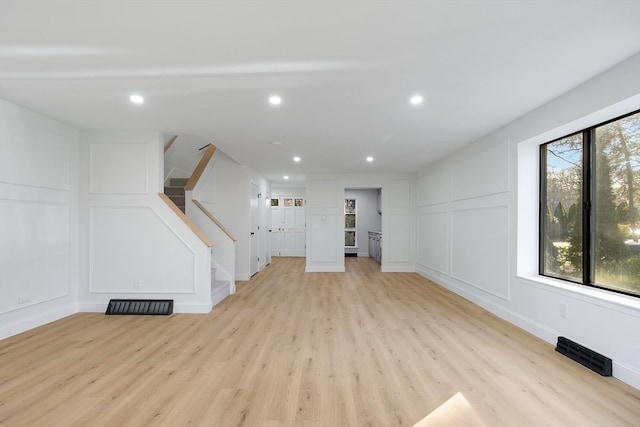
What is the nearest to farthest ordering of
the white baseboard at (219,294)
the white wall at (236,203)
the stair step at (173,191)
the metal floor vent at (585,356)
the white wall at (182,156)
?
the metal floor vent at (585,356) < the white baseboard at (219,294) < the stair step at (173,191) < the white wall at (236,203) < the white wall at (182,156)

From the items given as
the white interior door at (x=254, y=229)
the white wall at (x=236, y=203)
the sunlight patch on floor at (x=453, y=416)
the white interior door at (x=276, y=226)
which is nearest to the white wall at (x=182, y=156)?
the white wall at (x=236, y=203)

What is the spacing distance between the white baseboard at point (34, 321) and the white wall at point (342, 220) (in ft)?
15.2

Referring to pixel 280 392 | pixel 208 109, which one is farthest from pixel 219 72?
pixel 280 392

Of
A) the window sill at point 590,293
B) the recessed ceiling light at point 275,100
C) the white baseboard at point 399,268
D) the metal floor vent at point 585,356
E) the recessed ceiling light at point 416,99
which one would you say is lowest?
the white baseboard at point 399,268

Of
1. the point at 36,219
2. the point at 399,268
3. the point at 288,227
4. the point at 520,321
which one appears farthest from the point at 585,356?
the point at 288,227

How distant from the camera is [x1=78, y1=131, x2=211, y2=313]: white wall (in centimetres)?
392

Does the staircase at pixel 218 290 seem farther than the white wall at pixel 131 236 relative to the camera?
Yes

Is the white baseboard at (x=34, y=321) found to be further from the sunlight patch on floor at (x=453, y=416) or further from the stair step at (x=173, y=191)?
the sunlight patch on floor at (x=453, y=416)

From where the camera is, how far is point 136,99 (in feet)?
9.54

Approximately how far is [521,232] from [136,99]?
451 centimetres

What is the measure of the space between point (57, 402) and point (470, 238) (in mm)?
4991

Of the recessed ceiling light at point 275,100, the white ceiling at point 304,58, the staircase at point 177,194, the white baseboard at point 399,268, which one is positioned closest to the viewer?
the white ceiling at point 304,58

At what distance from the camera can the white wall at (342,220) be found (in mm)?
7246

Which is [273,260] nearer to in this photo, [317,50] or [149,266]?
[149,266]
